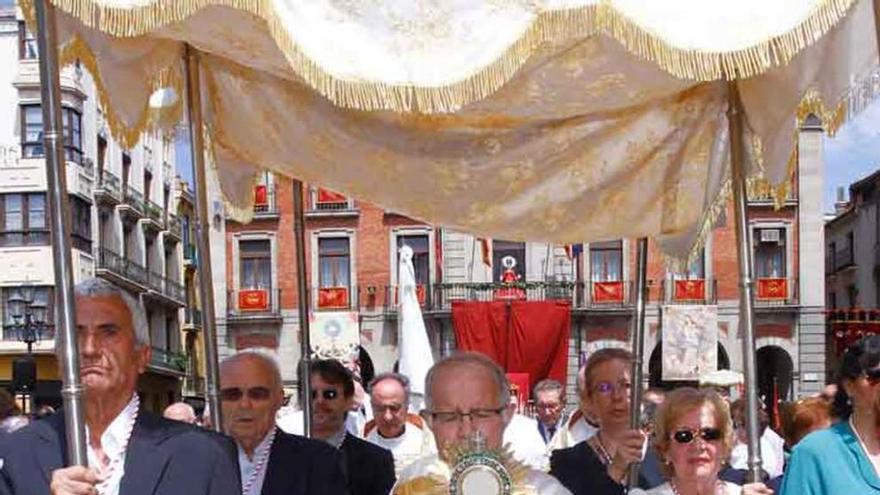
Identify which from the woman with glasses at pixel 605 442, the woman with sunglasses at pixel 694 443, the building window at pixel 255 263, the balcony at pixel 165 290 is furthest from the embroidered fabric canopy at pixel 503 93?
the balcony at pixel 165 290

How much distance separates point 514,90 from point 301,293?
2516mm

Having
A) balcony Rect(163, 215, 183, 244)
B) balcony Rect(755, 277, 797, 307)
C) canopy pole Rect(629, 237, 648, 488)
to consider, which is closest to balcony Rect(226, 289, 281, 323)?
balcony Rect(163, 215, 183, 244)

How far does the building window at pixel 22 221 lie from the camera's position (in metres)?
40.3

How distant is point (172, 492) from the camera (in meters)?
3.71

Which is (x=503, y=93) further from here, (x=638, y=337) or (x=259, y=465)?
(x=638, y=337)

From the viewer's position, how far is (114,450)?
379 cm

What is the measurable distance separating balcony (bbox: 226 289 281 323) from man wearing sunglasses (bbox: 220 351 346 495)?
122ft

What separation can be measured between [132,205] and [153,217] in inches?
109

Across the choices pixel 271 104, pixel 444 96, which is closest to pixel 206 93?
pixel 271 104

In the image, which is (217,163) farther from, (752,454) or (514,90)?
(752,454)

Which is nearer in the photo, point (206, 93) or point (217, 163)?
point (206, 93)

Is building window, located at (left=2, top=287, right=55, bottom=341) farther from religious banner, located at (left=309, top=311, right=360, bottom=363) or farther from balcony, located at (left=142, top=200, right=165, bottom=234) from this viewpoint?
religious banner, located at (left=309, top=311, right=360, bottom=363)

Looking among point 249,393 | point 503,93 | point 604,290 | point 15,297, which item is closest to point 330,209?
point 604,290

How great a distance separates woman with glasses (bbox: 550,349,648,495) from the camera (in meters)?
5.20
